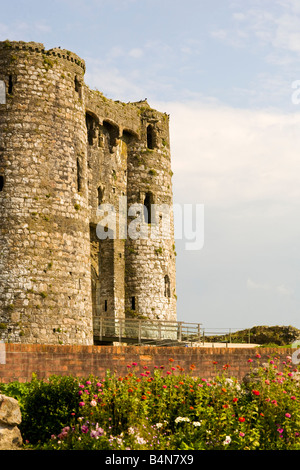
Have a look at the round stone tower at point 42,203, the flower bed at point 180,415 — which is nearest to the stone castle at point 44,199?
the round stone tower at point 42,203

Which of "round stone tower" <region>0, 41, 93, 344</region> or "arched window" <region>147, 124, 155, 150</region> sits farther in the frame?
"arched window" <region>147, 124, 155, 150</region>

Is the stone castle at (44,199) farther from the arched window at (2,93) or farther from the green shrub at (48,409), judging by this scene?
the green shrub at (48,409)

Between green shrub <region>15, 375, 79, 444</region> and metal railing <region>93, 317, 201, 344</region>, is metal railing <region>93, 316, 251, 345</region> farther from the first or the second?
green shrub <region>15, 375, 79, 444</region>

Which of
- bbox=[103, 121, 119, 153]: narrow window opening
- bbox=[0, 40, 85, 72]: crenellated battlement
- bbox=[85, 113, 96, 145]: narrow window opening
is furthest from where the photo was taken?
bbox=[103, 121, 119, 153]: narrow window opening

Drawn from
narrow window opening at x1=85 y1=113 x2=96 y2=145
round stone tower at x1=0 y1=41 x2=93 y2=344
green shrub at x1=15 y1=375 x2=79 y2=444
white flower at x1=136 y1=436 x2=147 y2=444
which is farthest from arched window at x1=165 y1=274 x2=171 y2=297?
white flower at x1=136 y1=436 x2=147 y2=444

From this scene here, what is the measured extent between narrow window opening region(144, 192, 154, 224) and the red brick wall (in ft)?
45.3

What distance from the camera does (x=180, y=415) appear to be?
15977 millimetres

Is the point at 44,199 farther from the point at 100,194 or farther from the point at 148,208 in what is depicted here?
the point at 148,208

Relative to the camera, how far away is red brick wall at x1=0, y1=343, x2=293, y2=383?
2191 cm

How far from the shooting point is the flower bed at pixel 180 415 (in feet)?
48.0

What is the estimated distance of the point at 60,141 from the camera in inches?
1230

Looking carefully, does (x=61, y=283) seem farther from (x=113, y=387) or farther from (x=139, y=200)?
(x=113, y=387)

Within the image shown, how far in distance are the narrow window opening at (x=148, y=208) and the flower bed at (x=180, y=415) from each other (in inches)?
900

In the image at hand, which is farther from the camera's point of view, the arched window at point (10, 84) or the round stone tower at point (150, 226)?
the round stone tower at point (150, 226)
